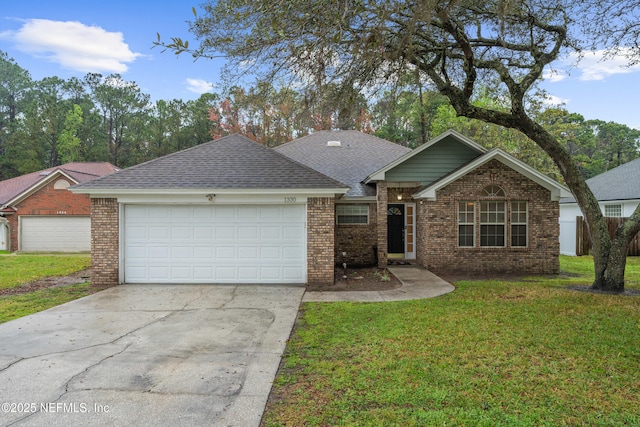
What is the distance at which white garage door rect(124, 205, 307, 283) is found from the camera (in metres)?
9.81

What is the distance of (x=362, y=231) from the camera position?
13.5 metres

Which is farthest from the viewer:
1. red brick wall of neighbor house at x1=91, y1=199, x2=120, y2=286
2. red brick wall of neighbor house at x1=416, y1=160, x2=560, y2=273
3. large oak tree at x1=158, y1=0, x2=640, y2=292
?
red brick wall of neighbor house at x1=416, y1=160, x2=560, y2=273

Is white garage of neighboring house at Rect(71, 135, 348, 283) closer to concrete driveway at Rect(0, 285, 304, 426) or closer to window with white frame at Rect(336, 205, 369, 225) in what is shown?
concrete driveway at Rect(0, 285, 304, 426)

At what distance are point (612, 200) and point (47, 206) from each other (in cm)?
2859

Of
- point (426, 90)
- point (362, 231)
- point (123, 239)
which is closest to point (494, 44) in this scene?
point (426, 90)

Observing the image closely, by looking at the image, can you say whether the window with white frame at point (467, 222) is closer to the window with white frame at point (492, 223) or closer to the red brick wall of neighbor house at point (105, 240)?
the window with white frame at point (492, 223)

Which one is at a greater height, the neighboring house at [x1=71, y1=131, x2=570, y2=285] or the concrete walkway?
the neighboring house at [x1=71, y1=131, x2=570, y2=285]

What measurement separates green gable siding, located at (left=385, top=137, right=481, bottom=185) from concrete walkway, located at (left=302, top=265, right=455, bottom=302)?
12.0 feet

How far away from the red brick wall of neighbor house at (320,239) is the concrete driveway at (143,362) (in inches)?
78.5

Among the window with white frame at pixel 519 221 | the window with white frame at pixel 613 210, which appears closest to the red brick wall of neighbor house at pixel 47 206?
the window with white frame at pixel 519 221

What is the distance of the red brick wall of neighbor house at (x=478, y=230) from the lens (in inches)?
459

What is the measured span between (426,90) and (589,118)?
4923 centimetres

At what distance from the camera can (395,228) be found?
14516 millimetres

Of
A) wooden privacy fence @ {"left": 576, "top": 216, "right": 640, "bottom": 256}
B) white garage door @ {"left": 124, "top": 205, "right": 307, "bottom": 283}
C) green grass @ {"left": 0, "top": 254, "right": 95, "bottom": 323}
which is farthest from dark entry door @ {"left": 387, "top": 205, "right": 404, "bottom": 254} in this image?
green grass @ {"left": 0, "top": 254, "right": 95, "bottom": 323}
